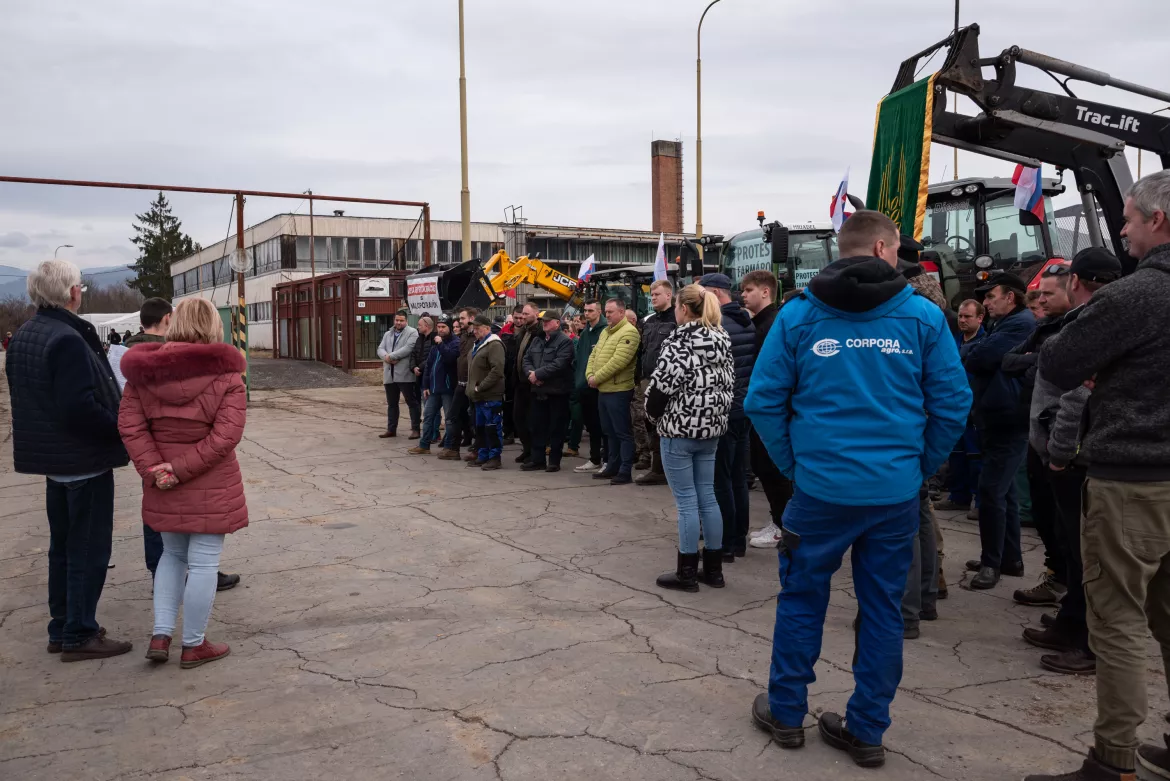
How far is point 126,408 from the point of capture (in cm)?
433

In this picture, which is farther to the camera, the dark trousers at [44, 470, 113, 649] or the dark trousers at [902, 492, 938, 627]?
the dark trousers at [902, 492, 938, 627]

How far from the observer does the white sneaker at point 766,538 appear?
21.9 ft

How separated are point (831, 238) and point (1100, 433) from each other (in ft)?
33.6

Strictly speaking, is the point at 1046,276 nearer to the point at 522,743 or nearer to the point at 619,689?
the point at 619,689

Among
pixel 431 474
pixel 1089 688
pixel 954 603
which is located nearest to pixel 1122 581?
pixel 1089 688

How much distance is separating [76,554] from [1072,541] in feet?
16.2

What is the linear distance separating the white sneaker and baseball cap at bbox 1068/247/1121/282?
3254 millimetres

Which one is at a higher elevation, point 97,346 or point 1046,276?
point 1046,276

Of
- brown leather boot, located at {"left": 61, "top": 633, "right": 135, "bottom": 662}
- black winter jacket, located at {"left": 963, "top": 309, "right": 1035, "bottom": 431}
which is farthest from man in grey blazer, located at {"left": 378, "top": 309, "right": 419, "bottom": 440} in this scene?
black winter jacket, located at {"left": 963, "top": 309, "right": 1035, "bottom": 431}

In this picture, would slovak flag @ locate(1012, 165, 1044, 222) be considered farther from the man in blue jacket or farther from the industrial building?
the industrial building

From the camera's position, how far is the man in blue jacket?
328cm

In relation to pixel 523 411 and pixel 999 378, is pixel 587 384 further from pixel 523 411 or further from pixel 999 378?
pixel 999 378

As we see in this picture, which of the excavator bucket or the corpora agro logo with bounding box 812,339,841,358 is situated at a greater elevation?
the excavator bucket

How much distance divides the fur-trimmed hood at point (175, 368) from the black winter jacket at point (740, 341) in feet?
11.0
